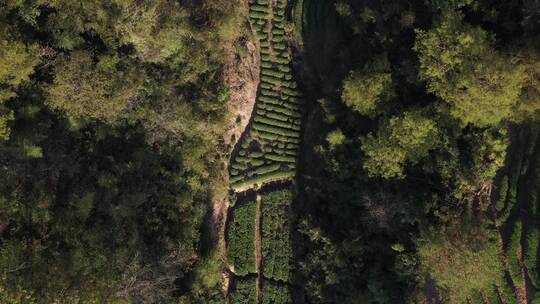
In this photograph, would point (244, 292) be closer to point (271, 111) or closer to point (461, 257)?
point (271, 111)

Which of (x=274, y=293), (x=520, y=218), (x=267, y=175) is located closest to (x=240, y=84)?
(x=267, y=175)

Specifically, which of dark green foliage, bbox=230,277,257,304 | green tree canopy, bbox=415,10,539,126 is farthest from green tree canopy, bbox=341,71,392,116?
dark green foliage, bbox=230,277,257,304

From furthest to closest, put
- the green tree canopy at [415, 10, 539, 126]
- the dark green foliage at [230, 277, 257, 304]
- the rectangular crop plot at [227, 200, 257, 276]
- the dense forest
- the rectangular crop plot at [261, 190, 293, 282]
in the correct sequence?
1. the rectangular crop plot at [261, 190, 293, 282]
2. the rectangular crop plot at [227, 200, 257, 276]
3. the dark green foliage at [230, 277, 257, 304]
4. the dense forest
5. the green tree canopy at [415, 10, 539, 126]

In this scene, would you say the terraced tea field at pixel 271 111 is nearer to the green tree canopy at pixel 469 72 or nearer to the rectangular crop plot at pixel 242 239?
the rectangular crop plot at pixel 242 239

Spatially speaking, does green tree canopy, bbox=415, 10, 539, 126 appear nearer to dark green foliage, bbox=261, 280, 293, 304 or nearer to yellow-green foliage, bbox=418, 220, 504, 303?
yellow-green foliage, bbox=418, 220, 504, 303

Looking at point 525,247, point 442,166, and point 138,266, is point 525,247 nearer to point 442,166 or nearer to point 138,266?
point 442,166

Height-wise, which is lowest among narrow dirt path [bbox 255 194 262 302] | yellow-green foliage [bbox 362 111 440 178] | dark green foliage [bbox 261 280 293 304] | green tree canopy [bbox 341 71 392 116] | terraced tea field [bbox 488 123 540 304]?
dark green foliage [bbox 261 280 293 304]
